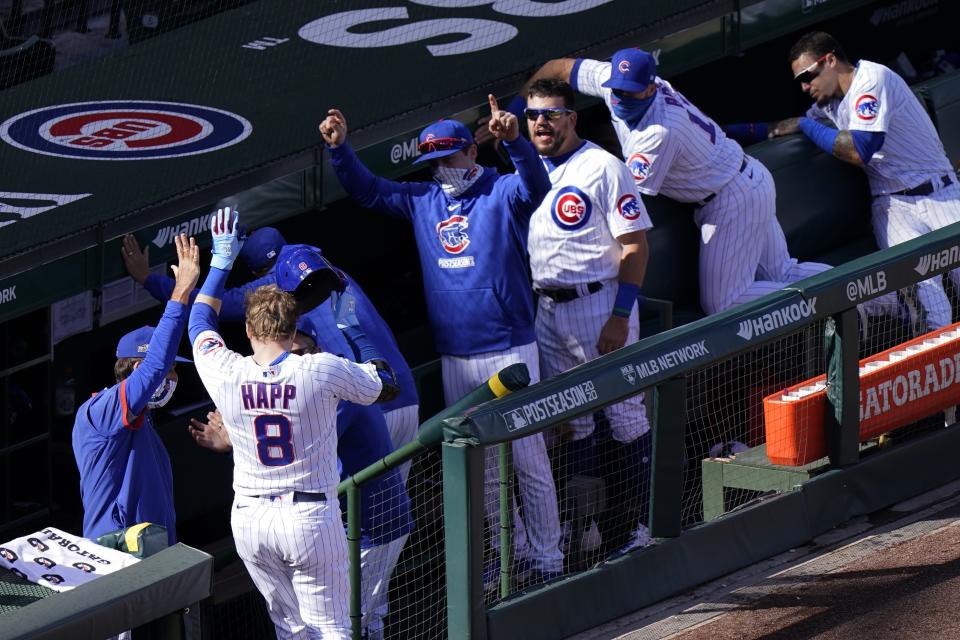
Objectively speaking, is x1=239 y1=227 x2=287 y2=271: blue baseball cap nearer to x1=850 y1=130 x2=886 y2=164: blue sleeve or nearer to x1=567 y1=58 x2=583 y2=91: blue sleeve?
x1=567 y1=58 x2=583 y2=91: blue sleeve

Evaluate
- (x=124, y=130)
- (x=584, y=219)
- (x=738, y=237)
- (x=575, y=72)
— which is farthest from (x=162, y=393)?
(x=738, y=237)

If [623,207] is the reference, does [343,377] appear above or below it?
below

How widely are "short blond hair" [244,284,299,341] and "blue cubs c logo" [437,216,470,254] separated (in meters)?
1.26

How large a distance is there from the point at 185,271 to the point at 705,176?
2249mm

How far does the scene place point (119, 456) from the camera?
4840 millimetres

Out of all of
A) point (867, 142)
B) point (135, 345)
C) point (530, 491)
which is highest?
point (867, 142)

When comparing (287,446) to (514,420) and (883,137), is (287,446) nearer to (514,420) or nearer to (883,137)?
(514,420)

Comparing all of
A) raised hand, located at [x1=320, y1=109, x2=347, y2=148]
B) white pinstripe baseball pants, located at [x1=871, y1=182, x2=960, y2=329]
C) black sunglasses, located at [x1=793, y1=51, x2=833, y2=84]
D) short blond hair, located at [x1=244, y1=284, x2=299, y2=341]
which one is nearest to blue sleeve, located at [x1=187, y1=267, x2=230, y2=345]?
short blond hair, located at [x1=244, y1=284, x2=299, y2=341]

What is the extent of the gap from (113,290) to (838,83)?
121 inches

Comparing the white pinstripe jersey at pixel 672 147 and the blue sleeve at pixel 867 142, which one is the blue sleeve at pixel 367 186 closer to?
the white pinstripe jersey at pixel 672 147

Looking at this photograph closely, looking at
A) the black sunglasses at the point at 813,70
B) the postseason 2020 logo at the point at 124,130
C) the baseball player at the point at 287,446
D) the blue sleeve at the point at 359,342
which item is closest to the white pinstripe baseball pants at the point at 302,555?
the baseball player at the point at 287,446

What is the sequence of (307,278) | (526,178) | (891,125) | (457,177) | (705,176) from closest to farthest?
(307,278) → (526,178) → (457,177) → (705,176) → (891,125)

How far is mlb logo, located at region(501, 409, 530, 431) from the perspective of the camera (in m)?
4.49

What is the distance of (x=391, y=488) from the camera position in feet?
16.3
